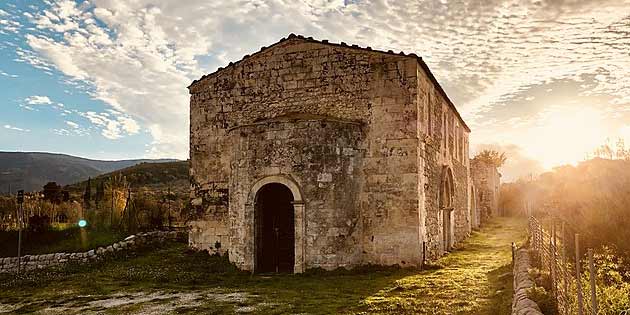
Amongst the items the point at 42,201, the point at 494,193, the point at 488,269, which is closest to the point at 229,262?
the point at 488,269

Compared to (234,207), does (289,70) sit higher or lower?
higher

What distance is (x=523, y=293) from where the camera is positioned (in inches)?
293

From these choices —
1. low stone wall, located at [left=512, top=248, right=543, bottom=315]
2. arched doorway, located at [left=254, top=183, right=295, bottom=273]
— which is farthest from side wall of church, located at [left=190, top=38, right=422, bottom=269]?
low stone wall, located at [left=512, top=248, right=543, bottom=315]

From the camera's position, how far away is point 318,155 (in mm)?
13688

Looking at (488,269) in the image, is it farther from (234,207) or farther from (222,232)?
(222,232)

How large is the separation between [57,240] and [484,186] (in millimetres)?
27919

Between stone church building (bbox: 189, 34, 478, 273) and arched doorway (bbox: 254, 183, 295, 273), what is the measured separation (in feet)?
0.11

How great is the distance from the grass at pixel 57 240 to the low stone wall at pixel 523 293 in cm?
1425

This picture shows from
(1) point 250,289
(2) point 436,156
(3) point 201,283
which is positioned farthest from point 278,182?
(2) point 436,156

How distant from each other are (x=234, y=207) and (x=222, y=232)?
8.17 feet

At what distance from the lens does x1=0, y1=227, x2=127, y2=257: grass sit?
691 inches

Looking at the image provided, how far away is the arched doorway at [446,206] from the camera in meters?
17.6

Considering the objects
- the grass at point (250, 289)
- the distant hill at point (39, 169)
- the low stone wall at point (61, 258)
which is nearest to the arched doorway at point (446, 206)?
the grass at point (250, 289)

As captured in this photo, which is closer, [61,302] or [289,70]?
[61,302]
